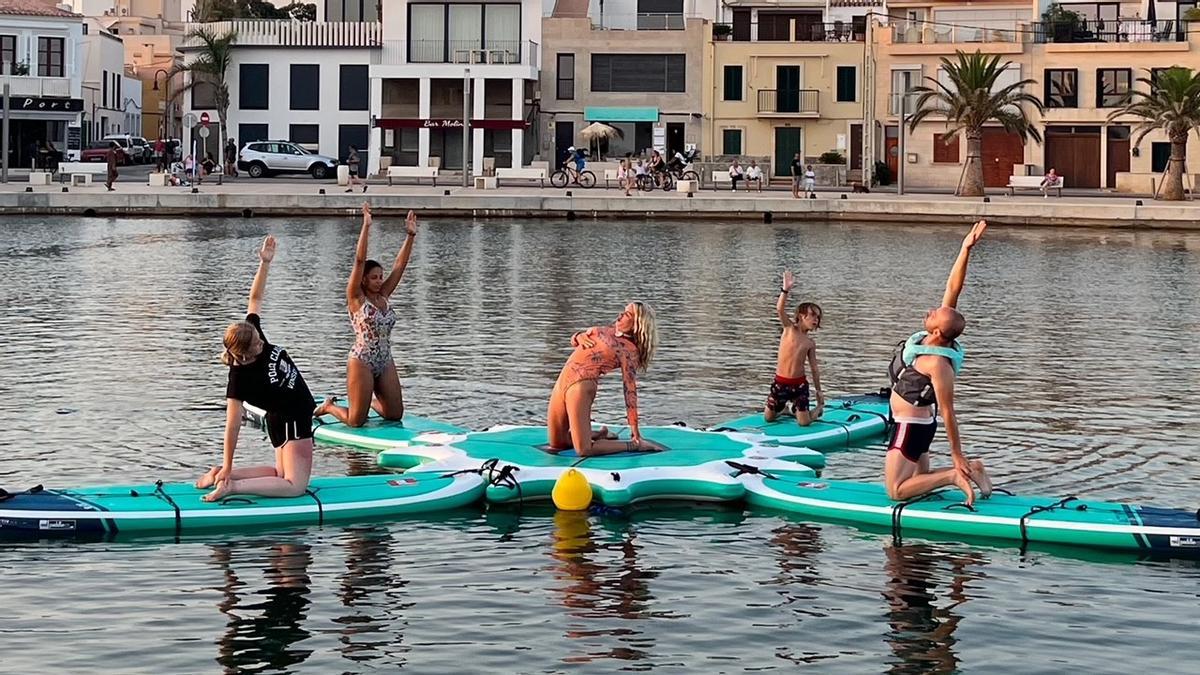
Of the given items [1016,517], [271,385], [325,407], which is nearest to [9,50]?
[325,407]

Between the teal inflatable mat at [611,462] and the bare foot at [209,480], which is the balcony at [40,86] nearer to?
the teal inflatable mat at [611,462]

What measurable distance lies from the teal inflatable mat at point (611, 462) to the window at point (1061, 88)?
60262 millimetres

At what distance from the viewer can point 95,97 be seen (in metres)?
97.9

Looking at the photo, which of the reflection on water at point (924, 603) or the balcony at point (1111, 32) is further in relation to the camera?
the balcony at point (1111, 32)

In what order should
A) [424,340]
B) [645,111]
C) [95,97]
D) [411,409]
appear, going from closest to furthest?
[411,409] → [424,340] → [645,111] → [95,97]

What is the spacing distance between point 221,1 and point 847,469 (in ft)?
283

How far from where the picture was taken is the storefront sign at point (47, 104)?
267ft

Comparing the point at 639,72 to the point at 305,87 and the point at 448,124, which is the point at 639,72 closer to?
the point at 448,124

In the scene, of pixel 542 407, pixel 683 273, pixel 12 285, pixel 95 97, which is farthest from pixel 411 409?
pixel 95 97

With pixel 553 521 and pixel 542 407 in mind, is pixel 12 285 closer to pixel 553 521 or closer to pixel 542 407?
pixel 542 407

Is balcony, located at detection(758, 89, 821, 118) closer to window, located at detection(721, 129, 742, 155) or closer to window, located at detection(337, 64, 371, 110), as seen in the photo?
window, located at detection(721, 129, 742, 155)

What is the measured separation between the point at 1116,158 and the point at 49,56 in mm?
43155

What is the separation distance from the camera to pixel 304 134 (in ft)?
272

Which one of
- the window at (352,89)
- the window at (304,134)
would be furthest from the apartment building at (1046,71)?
the window at (304,134)
